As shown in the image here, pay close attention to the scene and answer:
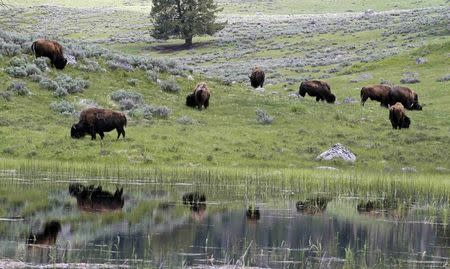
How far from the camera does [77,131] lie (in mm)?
30484

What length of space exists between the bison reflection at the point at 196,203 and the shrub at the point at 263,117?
624 inches

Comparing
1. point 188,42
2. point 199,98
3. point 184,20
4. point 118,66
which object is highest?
point 184,20

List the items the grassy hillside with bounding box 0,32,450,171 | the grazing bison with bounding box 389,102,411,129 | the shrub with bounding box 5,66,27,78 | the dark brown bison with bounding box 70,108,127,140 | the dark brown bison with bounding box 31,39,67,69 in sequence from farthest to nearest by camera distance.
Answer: the dark brown bison with bounding box 31,39,67,69 < the shrub with bounding box 5,66,27,78 < the grazing bison with bounding box 389,102,411,129 < the dark brown bison with bounding box 70,108,127,140 < the grassy hillside with bounding box 0,32,450,171

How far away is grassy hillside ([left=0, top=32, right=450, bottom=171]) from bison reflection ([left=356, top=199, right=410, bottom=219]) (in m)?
9.47

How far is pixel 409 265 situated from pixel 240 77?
49.4 meters

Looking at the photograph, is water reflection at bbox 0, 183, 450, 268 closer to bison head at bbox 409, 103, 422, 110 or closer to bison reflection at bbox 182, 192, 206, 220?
bison reflection at bbox 182, 192, 206, 220

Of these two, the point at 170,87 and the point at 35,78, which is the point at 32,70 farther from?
the point at 170,87

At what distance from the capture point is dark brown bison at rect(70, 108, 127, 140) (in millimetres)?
30562

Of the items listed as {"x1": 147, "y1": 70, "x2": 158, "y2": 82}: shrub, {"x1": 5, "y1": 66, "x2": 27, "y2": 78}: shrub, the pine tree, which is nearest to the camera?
{"x1": 5, "y1": 66, "x2": 27, "y2": 78}: shrub

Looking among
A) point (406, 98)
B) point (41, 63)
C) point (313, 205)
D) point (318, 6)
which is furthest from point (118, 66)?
point (318, 6)

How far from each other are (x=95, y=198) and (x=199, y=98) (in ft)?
65.4

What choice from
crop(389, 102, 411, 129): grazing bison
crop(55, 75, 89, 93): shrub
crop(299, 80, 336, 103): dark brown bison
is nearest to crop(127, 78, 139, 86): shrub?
crop(55, 75, 89, 93): shrub

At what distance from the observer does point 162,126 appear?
33875 mm

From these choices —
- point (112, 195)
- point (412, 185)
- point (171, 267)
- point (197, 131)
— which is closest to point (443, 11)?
point (197, 131)
